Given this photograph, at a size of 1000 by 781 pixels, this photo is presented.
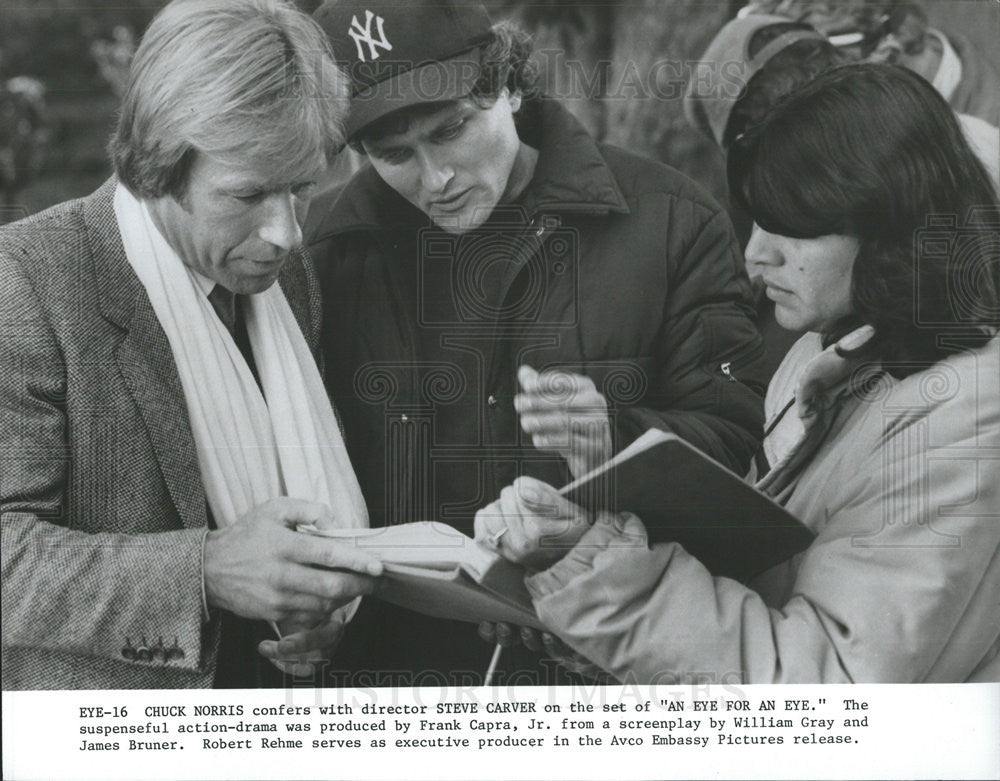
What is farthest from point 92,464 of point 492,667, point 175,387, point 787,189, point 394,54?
point 787,189

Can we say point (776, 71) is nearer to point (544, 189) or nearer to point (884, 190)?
point (884, 190)

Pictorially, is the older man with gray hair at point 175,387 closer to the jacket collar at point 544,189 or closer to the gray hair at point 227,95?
the gray hair at point 227,95

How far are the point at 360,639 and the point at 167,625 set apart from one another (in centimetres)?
58

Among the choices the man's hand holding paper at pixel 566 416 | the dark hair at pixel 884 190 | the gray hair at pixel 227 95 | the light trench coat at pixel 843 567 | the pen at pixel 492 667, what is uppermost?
the gray hair at pixel 227 95

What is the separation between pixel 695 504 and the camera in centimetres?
353

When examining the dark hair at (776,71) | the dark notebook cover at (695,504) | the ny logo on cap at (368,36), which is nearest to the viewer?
the dark notebook cover at (695,504)

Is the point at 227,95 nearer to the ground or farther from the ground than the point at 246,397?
farther from the ground

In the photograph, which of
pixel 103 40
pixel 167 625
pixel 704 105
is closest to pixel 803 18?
pixel 704 105

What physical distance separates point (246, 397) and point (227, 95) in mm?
849

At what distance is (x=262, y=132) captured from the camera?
3416 mm

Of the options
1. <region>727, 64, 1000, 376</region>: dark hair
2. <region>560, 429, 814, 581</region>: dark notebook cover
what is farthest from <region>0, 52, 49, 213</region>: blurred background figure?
<region>727, 64, 1000, 376</region>: dark hair

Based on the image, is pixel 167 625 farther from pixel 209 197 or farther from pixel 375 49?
pixel 375 49

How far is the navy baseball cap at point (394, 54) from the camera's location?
357cm

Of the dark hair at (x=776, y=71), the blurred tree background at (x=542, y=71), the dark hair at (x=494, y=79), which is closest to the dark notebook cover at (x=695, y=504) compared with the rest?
the blurred tree background at (x=542, y=71)
